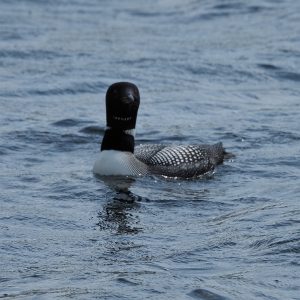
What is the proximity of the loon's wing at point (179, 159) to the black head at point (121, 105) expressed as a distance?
375mm

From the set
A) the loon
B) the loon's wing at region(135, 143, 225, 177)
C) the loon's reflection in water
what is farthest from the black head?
the loon's reflection in water

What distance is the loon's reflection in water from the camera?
31.2 feet

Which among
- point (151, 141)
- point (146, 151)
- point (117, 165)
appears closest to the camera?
point (117, 165)

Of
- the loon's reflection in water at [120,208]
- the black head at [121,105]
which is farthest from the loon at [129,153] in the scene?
the loon's reflection in water at [120,208]

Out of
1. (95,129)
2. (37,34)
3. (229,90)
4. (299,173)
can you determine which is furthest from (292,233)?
(37,34)

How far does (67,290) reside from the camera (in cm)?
764

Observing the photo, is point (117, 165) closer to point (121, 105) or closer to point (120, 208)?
point (121, 105)

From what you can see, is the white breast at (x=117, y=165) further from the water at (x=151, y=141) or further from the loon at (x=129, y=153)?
the water at (x=151, y=141)

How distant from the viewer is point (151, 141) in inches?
518

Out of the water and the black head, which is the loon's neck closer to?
the black head

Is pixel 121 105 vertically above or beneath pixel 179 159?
above

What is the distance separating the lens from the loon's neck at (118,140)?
1152cm

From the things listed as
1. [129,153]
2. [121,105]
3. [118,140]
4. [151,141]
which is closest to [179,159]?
[129,153]

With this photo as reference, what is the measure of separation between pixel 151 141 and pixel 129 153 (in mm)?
1581
